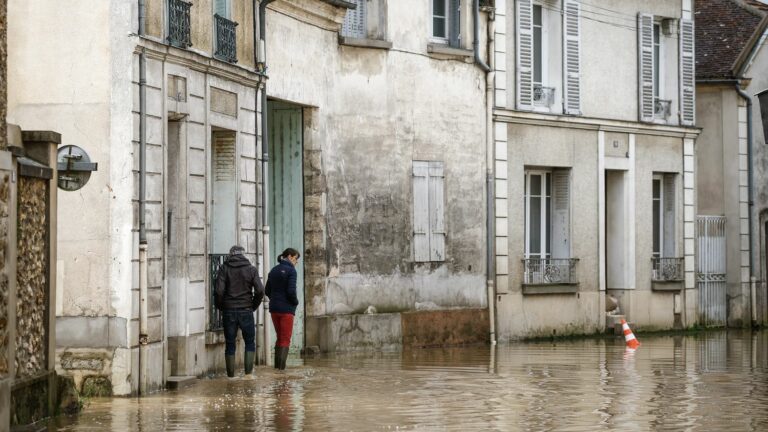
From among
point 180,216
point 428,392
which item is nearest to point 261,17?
point 180,216

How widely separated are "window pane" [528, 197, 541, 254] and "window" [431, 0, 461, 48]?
3909 millimetres

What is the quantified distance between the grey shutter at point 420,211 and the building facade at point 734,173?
9909 mm

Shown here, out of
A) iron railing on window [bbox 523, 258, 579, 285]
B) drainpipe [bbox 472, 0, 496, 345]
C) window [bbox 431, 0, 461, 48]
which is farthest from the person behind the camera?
iron railing on window [bbox 523, 258, 579, 285]

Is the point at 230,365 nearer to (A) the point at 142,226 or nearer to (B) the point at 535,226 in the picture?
(A) the point at 142,226

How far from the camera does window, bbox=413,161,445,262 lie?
26.8 metres

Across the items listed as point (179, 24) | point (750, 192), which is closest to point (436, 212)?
point (179, 24)

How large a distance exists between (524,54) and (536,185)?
255 cm

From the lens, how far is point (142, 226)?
17641 mm

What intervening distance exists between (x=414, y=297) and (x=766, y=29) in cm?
1308

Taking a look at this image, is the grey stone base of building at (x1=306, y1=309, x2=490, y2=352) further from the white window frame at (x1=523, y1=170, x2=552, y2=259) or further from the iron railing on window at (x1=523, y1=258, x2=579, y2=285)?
the white window frame at (x1=523, y1=170, x2=552, y2=259)

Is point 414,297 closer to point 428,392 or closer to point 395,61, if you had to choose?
Answer: point 395,61

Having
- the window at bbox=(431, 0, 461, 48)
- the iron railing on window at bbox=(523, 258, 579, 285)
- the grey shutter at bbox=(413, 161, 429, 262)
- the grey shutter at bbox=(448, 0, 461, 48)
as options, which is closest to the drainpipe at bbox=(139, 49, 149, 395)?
the grey shutter at bbox=(413, 161, 429, 262)

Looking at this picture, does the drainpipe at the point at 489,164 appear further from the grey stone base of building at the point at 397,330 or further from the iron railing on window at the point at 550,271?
the iron railing on window at the point at 550,271

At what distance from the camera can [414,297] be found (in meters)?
26.7
